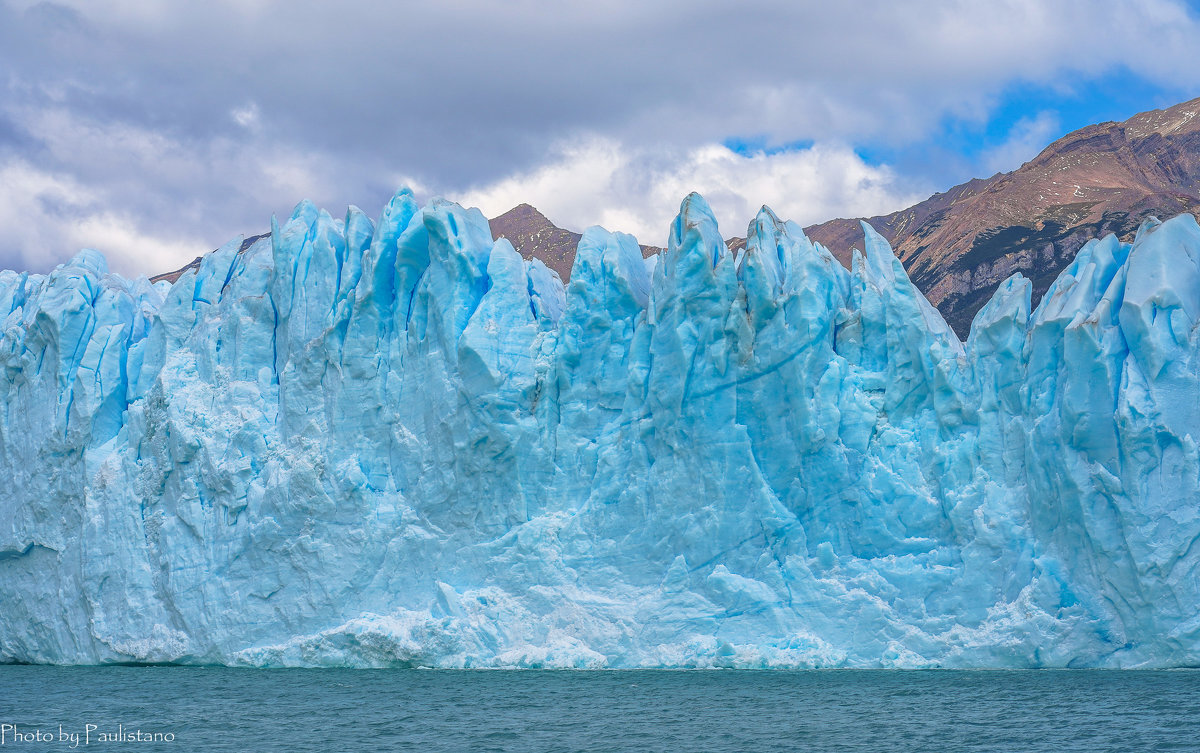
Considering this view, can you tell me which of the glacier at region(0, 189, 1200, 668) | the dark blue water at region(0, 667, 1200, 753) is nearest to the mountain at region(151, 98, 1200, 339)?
the glacier at region(0, 189, 1200, 668)

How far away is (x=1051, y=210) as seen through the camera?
52.1 metres

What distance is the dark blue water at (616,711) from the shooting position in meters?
12.4

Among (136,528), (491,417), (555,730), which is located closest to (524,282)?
(491,417)

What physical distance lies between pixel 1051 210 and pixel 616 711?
Answer: 44.0 meters

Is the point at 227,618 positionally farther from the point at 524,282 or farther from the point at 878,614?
the point at 878,614

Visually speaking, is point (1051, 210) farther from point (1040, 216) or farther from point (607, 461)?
point (607, 461)

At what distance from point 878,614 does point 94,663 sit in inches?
547

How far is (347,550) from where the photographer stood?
63.8 ft

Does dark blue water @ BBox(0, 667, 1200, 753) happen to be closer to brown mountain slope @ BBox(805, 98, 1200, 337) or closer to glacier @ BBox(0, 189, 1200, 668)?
glacier @ BBox(0, 189, 1200, 668)

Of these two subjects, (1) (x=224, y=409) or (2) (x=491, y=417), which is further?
(1) (x=224, y=409)

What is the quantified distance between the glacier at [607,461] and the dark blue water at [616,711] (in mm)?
821

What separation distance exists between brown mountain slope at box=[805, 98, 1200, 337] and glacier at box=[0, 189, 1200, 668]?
2749 cm

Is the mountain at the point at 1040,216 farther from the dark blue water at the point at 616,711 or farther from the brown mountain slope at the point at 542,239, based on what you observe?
the dark blue water at the point at 616,711

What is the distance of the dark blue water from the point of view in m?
12.4
